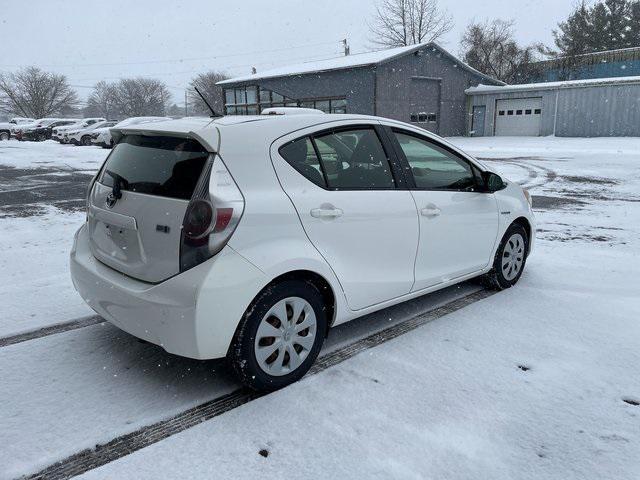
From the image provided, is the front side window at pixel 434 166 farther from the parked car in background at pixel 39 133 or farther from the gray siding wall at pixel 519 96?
the parked car in background at pixel 39 133

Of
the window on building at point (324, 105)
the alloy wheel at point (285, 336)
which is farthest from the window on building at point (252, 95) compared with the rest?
the alloy wheel at point (285, 336)

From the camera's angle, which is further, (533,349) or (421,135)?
(421,135)

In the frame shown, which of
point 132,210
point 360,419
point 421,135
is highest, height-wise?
point 421,135

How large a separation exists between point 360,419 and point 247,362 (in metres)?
0.66

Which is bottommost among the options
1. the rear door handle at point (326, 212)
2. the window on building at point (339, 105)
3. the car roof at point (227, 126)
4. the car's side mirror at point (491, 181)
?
the rear door handle at point (326, 212)

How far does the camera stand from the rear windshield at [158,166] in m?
2.68

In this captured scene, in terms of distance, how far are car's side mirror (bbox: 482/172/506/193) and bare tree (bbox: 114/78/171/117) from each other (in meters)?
89.6

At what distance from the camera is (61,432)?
2488 mm

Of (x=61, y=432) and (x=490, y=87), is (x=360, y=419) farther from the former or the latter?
(x=490, y=87)

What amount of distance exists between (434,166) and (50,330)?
123 inches

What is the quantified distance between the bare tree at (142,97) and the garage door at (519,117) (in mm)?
68599

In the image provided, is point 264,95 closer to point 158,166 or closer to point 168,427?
point 158,166

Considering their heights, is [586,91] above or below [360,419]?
above

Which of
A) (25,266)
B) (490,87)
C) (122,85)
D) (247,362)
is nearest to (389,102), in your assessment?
(490,87)
